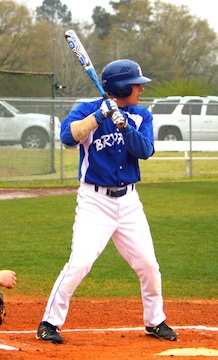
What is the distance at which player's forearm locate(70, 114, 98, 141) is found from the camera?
19.3 ft

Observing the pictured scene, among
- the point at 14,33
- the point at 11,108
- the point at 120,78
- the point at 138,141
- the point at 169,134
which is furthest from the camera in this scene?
the point at 14,33

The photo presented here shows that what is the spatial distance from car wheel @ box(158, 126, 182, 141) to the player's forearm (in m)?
18.6

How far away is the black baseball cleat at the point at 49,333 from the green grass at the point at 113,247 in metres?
2.31

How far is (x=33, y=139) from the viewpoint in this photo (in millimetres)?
20250

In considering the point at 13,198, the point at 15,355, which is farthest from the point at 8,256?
the point at 13,198

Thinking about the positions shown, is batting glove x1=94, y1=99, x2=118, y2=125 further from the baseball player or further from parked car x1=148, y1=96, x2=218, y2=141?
parked car x1=148, y1=96, x2=218, y2=141

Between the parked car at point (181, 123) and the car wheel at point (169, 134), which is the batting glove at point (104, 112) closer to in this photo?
the parked car at point (181, 123)

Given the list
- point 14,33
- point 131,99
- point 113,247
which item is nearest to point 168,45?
point 14,33

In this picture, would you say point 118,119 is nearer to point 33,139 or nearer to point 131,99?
point 131,99

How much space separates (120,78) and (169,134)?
18569mm

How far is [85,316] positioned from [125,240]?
1.47m

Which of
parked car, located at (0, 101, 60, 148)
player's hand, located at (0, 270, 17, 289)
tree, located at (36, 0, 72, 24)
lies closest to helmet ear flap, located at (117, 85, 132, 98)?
player's hand, located at (0, 270, 17, 289)

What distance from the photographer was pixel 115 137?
6109 mm

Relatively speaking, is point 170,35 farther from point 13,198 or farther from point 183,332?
point 183,332
